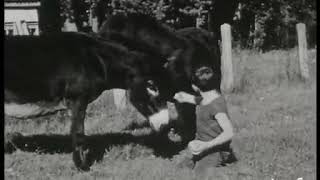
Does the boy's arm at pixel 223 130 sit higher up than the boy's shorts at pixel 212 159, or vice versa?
the boy's arm at pixel 223 130

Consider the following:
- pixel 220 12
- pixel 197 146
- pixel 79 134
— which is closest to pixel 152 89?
pixel 79 134

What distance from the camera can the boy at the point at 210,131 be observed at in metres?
2.70

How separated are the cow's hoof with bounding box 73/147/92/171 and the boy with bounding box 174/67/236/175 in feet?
1.93

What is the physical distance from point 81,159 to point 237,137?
3.52ft

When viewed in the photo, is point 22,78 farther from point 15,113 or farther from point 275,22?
point 275,22

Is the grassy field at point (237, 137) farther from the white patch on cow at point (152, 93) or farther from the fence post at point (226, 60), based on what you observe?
the white patch on cow at point (152, 93)

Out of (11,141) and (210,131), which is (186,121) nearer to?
(210,131)

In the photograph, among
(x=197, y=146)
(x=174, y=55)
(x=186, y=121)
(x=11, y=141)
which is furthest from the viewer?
(x=186, y=121)

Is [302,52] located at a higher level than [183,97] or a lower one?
lower

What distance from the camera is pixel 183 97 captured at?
7.75 ft

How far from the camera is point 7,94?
1.80 m

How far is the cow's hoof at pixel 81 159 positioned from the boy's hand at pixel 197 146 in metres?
0.66

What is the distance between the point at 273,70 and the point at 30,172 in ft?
5.32

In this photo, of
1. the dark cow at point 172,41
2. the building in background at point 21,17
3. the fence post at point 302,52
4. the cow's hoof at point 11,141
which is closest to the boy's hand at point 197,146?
the dark cow at point 172,41
